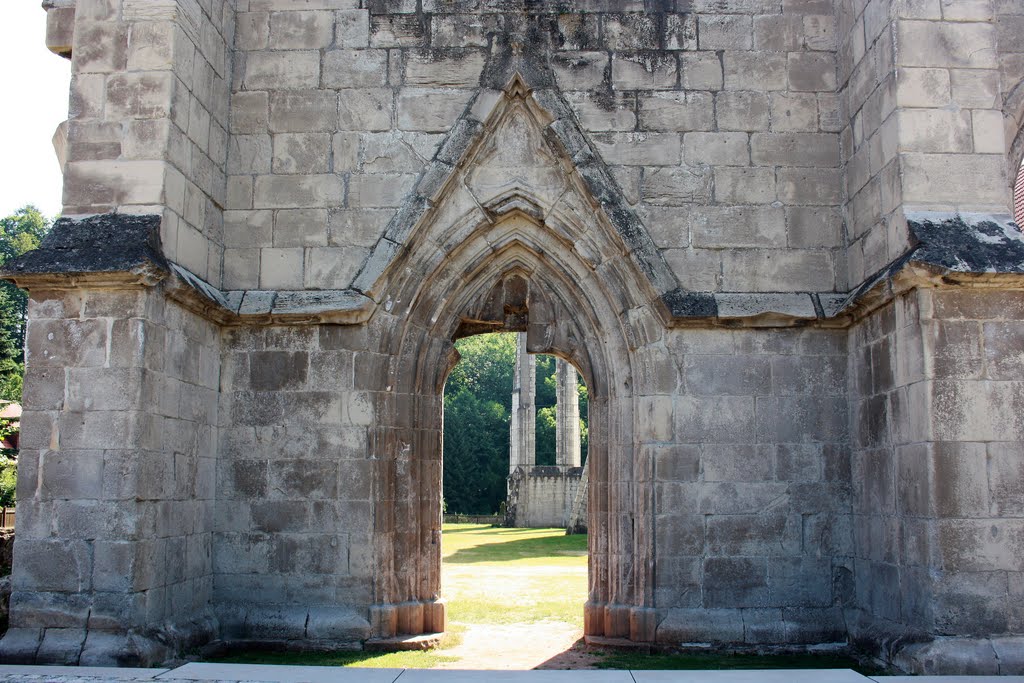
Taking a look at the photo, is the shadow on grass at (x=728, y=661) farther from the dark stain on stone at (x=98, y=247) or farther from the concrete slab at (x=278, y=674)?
the dark stain on stone at (x=98, y=247)

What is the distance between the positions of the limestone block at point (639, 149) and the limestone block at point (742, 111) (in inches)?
16.5

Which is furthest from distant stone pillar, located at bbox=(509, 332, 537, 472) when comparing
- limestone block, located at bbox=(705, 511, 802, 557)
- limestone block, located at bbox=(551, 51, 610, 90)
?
limestone block, located at bbox=(705, 511, 802, 557)

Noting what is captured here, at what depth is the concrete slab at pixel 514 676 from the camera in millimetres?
4859

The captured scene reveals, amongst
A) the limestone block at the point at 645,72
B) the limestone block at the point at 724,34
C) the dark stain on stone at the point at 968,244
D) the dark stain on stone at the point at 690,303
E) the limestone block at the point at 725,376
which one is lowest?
the limestone block at the point at 725,376

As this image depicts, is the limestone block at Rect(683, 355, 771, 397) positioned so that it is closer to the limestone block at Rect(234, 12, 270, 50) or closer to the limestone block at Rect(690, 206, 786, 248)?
the limestone block at Rect(690, 206, 786, 248)

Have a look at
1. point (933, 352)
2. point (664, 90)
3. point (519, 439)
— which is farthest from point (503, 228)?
point (519, 439)

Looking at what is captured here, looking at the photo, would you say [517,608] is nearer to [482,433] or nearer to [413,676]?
[413,676]

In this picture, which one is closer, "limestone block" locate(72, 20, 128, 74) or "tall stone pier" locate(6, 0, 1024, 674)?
"tall stone pier" locate(6, 0, 1024, 674)

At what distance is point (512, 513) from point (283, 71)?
2185 cm

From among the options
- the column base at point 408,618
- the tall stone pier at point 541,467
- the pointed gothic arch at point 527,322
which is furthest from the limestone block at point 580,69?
the tall stone pier at point 541,467

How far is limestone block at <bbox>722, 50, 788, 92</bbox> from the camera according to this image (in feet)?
24.1

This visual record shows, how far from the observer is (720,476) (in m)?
6.84

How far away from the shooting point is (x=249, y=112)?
24.3 feet

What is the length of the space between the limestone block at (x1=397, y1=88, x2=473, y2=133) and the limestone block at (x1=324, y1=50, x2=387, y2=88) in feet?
0.82
